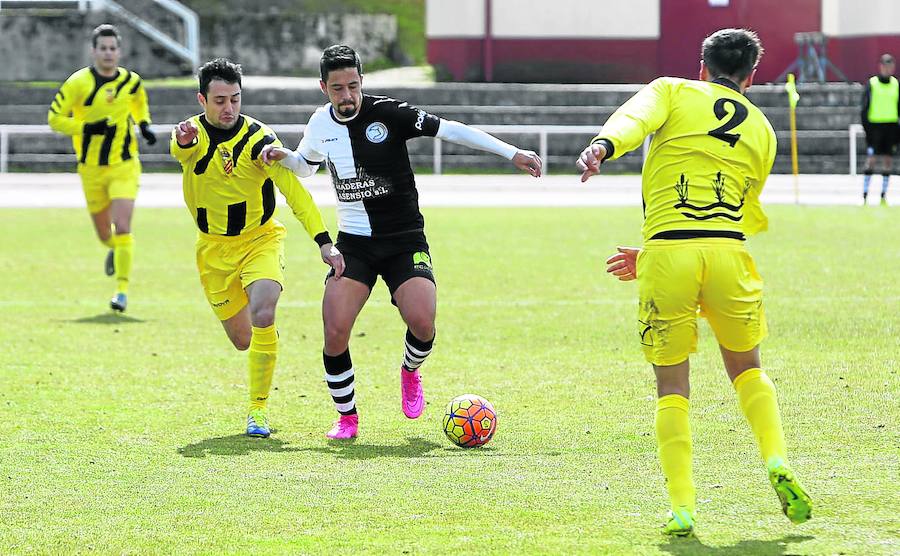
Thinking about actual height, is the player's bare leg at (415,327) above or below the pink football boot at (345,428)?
above

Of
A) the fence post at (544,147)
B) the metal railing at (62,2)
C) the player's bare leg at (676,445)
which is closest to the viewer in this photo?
the player's bare leg at (676,445)

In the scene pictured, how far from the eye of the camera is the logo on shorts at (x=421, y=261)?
26.5ft

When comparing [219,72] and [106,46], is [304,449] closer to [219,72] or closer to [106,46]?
[219,72]

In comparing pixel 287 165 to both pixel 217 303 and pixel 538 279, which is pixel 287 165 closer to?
pixel 217 303

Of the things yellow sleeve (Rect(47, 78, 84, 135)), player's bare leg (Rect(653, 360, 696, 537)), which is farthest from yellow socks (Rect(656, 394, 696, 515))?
yellow sleeve (Rect(47, 78, 84, 135))

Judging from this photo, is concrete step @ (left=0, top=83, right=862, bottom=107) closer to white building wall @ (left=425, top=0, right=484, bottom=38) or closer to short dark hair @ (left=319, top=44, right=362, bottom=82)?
white building wall @ (left=425, top=0, right=484, bottom=38)

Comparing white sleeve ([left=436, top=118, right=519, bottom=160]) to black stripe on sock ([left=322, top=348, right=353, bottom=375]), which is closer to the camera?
white sleeve ([left=436, top=118, right=519, bottom=160])

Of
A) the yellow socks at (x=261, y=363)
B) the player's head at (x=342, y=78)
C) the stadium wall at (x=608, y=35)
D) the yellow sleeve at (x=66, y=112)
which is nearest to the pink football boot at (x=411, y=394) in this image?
the yellow socks at (x=261, y=363)

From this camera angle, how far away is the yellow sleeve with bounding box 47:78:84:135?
13.6 m

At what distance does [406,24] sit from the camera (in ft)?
132

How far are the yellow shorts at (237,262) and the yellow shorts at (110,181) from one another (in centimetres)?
508

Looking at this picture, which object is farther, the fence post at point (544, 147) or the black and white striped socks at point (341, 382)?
the fence post at point (544, 147)

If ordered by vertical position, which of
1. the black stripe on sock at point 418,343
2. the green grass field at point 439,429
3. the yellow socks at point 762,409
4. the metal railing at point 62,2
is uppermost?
the metal railing at point 62,2

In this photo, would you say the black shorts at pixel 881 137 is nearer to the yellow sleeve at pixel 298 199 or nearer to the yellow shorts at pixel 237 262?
the yellow shorts at pixel 237 262
